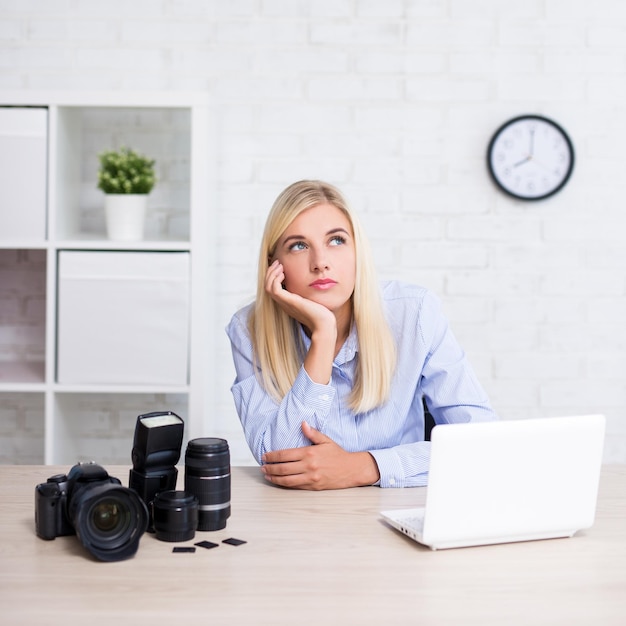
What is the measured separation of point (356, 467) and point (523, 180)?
1.74m

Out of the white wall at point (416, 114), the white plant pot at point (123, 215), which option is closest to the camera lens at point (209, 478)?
the white plant pot at point (123, 215)

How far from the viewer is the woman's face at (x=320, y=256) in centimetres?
185

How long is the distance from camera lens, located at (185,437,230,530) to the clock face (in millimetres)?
2001

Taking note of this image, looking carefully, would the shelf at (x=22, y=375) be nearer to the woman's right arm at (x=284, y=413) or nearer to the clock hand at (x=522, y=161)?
the woman's right arm at (x=284, y=413)

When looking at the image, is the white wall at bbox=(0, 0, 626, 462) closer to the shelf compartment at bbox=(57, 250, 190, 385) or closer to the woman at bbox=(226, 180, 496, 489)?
the shelf compartment at bbox=(57, 250, 190, 385)

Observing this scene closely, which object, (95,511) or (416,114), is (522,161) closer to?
(416,114)

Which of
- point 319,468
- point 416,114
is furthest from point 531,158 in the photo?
point 319,468

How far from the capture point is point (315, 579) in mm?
1131

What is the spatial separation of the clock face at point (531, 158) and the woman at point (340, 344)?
121cm

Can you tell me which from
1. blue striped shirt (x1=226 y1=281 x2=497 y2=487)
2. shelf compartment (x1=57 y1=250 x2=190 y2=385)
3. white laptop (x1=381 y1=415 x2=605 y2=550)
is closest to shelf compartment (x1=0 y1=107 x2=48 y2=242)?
shelf compartment (x1=57 y1=250 x2=190 y2=385)

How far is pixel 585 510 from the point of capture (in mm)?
1289

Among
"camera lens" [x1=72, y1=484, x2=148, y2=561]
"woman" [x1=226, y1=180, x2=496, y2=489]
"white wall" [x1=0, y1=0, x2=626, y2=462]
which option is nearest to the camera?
"camera lens" [x1=72, y1=484, x2=148, y2=561]

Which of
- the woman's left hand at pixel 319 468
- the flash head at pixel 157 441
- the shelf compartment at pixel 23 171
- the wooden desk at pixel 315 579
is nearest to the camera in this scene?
the wooden desk at pixel 315 579

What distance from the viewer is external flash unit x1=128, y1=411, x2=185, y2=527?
1300 millimetres
